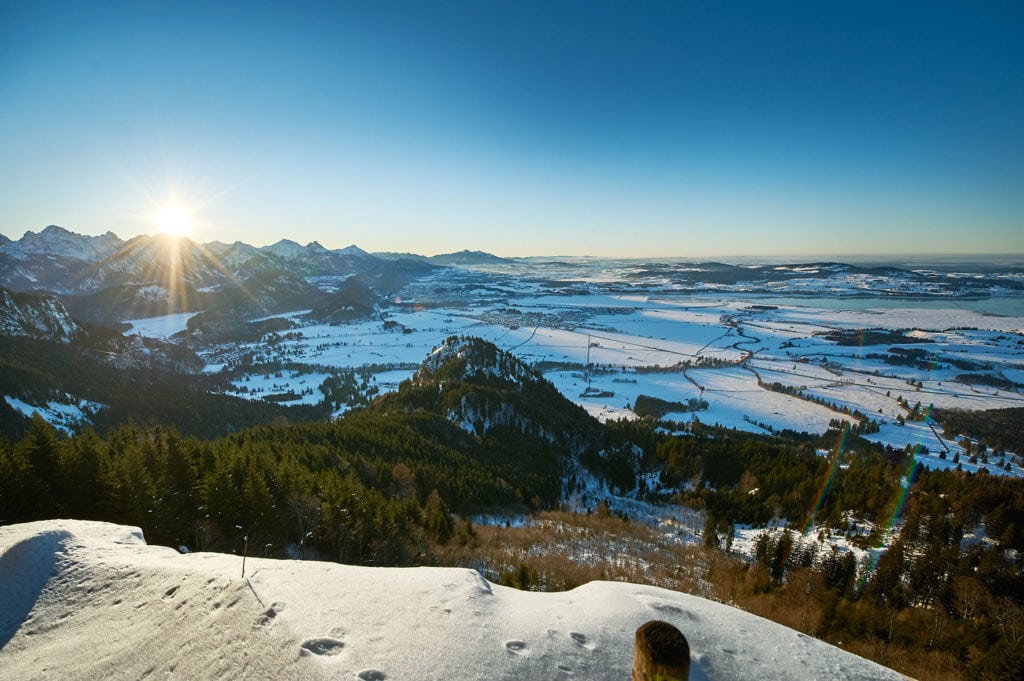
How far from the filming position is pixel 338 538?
29.1 meters

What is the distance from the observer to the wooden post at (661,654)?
14.2ft

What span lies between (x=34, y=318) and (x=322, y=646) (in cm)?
20257

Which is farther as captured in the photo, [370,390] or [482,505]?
[370,390]

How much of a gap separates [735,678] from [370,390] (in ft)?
534

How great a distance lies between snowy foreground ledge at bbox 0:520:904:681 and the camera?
7746 millimetres

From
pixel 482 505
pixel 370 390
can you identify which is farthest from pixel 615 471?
pixel 370 390

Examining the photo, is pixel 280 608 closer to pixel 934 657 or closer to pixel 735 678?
pixel 735 678

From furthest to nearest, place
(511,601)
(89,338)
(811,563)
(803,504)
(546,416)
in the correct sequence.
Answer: (89,338)
(546,416)
(803,504)
(811,563)
(511,601)

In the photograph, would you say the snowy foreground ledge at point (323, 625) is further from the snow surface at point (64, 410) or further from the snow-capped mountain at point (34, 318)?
the snow-capped mountain at point (34, 318)

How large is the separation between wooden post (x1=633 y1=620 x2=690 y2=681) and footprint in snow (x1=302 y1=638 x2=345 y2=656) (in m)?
5.74

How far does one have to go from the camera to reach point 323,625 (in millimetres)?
8430

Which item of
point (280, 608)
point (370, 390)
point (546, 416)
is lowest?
point (370, 390)

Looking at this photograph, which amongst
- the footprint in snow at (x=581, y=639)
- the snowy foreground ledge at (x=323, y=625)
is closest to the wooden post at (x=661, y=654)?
the snowy foreground ledge at (x=323, y=625)

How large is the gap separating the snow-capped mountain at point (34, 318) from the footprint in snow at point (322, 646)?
188800mm
